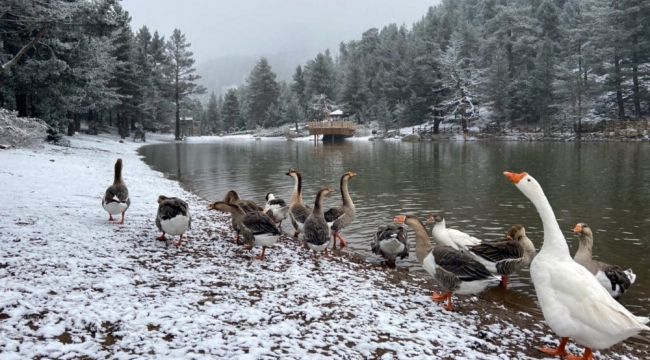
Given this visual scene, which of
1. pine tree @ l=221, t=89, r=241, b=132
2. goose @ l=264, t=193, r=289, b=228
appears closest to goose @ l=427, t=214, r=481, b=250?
goose @ l=264, t=193, r=289, b=228

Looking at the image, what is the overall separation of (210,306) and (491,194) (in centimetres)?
1699

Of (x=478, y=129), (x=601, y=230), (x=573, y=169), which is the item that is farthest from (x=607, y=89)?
(x=601, y=230)

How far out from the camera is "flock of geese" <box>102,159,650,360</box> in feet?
17.1

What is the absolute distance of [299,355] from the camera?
503cm

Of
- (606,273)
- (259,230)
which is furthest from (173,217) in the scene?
(606,273)

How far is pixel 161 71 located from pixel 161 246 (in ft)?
282

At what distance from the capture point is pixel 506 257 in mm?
8703

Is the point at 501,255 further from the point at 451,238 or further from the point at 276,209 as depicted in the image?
the point at 276,209

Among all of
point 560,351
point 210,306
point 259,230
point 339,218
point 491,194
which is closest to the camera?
point 560,351

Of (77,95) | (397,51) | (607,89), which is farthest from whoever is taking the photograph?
(397,51)

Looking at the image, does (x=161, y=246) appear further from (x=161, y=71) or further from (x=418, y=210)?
(x=161, y=71)

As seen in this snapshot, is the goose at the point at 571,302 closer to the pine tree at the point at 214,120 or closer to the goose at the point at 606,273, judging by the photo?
the goose at the point at 606,273

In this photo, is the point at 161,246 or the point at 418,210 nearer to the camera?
the point at 161,246

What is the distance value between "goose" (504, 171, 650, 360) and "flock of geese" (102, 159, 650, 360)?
0.03 ft
